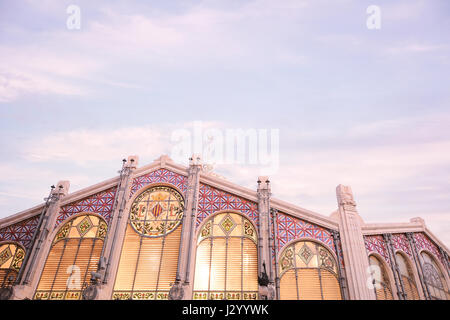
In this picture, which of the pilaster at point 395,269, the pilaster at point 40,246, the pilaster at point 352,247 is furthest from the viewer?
the pilaster at point 40,246

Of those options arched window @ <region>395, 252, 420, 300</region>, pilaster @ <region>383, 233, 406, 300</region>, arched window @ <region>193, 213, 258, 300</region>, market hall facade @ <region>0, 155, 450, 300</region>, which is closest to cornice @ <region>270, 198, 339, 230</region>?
market hall facade @ <region>0, 155, 450, 300</region>

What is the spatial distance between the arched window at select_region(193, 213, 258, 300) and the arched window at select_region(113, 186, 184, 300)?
5.63 ft

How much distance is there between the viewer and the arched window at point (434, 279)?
20.6 meters

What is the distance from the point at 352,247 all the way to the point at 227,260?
7.45m

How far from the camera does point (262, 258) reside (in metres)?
19.6

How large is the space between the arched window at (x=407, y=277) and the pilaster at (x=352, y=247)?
108 inches

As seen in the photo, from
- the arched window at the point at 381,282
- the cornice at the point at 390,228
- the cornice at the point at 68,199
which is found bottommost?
the arched window at the point at 381,282

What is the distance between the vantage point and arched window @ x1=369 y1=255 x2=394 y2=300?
62.0 ft

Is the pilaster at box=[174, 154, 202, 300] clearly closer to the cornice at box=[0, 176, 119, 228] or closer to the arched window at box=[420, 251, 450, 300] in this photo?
the cornice at box=[0, 176, 119, 228]

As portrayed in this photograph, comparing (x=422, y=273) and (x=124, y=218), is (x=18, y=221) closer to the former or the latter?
(x=124, y=218)

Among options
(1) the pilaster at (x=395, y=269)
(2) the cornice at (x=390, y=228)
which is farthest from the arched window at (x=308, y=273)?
(1) the pilaster at (x=395, y=269)

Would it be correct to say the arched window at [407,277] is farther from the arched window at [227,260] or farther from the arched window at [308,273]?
the arched window at [227,260]

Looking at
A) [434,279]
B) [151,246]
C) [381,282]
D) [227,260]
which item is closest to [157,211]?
[151,246]
